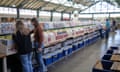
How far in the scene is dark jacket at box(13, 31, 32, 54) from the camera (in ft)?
12.3

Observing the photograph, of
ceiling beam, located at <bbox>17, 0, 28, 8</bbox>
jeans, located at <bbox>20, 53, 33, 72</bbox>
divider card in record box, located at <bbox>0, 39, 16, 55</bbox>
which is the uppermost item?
ceiling beam, located at <bbox>17, 0, 28, 8</bbox>

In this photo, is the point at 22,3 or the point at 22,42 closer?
the point at 22,42

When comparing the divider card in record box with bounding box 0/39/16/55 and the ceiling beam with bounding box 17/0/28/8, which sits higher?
the ceiling beam with bounding box 17/0/28/8

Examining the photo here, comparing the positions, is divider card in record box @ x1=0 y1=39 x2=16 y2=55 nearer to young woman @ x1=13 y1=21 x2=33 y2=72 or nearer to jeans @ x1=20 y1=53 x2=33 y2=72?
young woman @ x1=13 y1=21 x2=33 y2=72

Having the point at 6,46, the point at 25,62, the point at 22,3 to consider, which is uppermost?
the point at 22,3

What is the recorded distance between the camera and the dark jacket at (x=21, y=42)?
3.75 metres

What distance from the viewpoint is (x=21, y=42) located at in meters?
3.78

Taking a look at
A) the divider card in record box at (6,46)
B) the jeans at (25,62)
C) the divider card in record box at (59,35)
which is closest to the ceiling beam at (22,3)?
the divider card in record box at (59,35)

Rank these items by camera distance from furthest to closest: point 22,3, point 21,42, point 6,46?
point 22,3 → point 21,42 → point 6,46

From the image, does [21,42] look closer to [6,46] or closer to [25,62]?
[6,46]

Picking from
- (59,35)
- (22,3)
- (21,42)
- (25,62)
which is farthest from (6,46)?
(22,3)

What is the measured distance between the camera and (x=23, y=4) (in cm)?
2034

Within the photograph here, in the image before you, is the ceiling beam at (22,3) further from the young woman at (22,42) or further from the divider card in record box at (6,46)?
the divider card in record box at (6,46)

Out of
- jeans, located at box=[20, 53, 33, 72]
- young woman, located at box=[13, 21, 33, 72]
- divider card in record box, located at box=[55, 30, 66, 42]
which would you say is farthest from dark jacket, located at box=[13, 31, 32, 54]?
divider card in record box, located at box=[55, 30, 66, 42]
